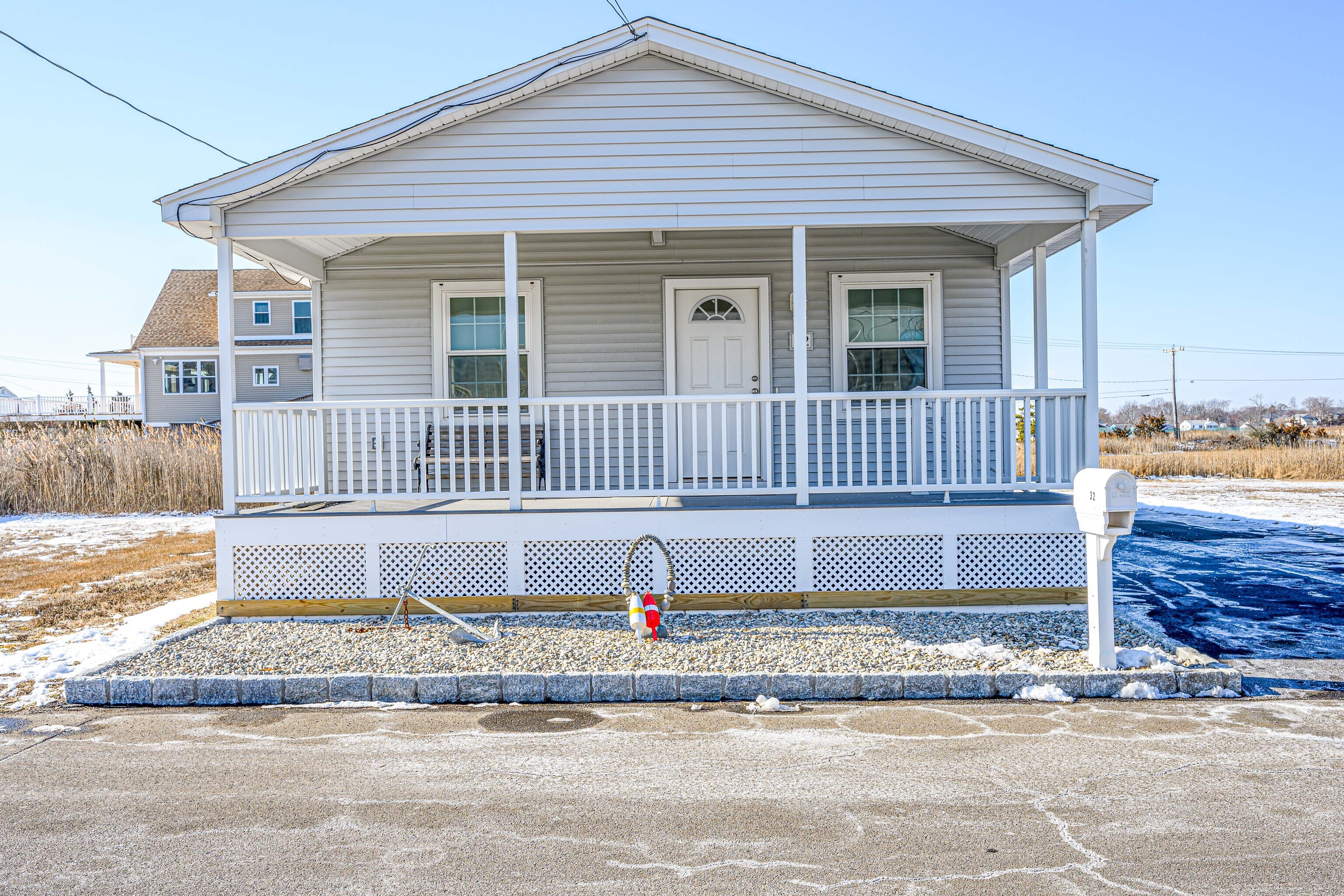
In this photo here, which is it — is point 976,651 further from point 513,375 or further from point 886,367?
point 886,367

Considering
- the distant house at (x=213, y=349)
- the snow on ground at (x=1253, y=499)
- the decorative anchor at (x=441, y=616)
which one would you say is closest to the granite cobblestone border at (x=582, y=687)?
the decorative anchor at (x=441, y=616)

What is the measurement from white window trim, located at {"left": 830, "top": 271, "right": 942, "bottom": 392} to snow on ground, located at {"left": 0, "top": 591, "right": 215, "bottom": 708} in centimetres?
645

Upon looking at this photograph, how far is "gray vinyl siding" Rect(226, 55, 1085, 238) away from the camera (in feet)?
23.8

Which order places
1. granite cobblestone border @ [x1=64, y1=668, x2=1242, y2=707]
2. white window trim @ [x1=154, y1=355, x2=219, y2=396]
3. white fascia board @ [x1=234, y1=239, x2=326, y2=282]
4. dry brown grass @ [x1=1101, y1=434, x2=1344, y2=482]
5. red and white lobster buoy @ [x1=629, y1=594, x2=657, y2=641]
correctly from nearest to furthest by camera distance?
granite cobblestone border @ [x1=64, y1=668, x2=1242, y2=707]
red and white lobster buoy @ [x1=629, y1=594, x2=657, y2=641]
white fascia board @ [x1=234, y1=239, x2=326, y2=282]
dry brown grass @ [x1=1101, y1=434, x2=1344, y2=482]
white window trim @ [x1=154, y1=355, x2=219, y2=396]

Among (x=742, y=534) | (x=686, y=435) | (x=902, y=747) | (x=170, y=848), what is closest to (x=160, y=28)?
(x=686, y=435)

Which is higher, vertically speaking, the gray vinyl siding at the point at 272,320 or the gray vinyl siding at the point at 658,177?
the gray vinyl siding at the point at 272,320

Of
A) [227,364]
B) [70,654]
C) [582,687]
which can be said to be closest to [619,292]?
[227,364]

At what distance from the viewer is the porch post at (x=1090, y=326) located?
7211 millimetres

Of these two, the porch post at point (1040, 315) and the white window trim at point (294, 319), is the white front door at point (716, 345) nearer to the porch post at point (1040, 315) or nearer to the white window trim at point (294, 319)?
the porch post at point (1040, 315)

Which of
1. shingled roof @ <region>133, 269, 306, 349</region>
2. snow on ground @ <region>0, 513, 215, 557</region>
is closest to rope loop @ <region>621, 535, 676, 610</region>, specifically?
snow on ground @ <region>0, 513, 215, 557</region>

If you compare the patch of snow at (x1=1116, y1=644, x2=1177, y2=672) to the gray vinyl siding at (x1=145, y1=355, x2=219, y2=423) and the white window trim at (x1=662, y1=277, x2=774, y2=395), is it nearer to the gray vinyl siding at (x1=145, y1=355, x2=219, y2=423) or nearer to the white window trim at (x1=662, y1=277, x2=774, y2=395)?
the white window trim at (x1=662, y1=277, x2=774, y2=395)

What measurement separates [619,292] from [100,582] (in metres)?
6.06

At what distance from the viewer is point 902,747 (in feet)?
14.1

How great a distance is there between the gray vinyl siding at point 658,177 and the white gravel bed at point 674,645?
312 cm
